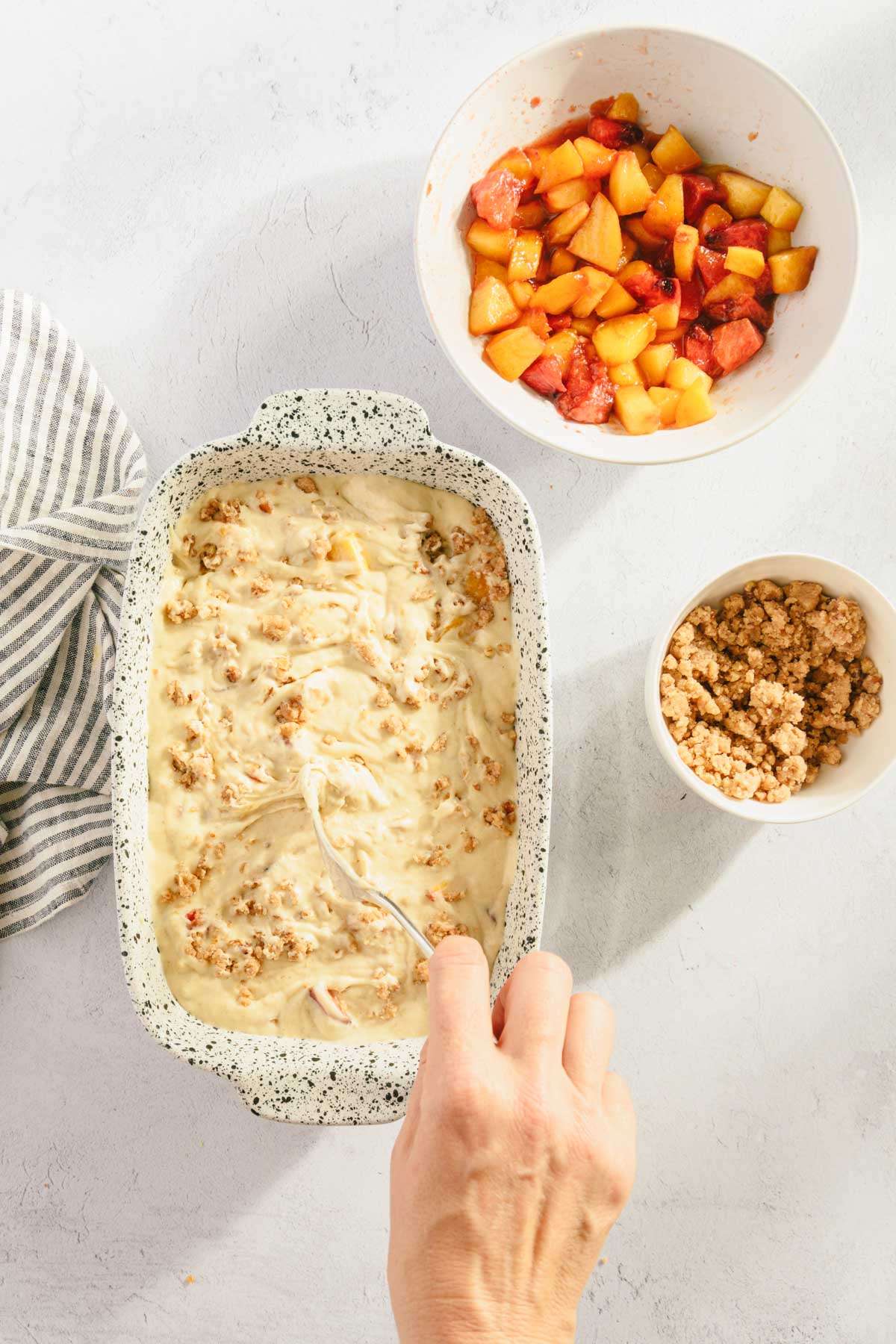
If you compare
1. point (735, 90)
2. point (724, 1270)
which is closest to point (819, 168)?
point (735, 90)

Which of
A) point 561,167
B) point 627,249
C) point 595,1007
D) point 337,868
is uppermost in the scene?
point 561,167

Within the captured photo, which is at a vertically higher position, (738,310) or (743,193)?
(743,193)

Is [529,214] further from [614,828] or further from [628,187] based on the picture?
[614,828]

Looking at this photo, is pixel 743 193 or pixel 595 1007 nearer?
pixel 595 1007

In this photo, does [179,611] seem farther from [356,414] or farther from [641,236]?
[641,236]

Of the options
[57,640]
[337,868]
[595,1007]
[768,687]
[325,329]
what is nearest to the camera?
[595,1007]

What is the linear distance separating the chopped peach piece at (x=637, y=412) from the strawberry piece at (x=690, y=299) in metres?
0.15

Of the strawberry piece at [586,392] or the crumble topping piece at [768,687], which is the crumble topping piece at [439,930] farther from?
the strawberry piece at [586,392]

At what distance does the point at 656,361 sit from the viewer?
1.65 meters

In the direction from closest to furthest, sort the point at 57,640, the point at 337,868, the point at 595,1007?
the point at 595,1007, the point at 337,868, the point at 57,640

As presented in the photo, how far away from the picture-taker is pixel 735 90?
5.24 ft

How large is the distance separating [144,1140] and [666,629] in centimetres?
130

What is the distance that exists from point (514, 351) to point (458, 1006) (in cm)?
99

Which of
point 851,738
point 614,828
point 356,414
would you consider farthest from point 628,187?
point 614,828
